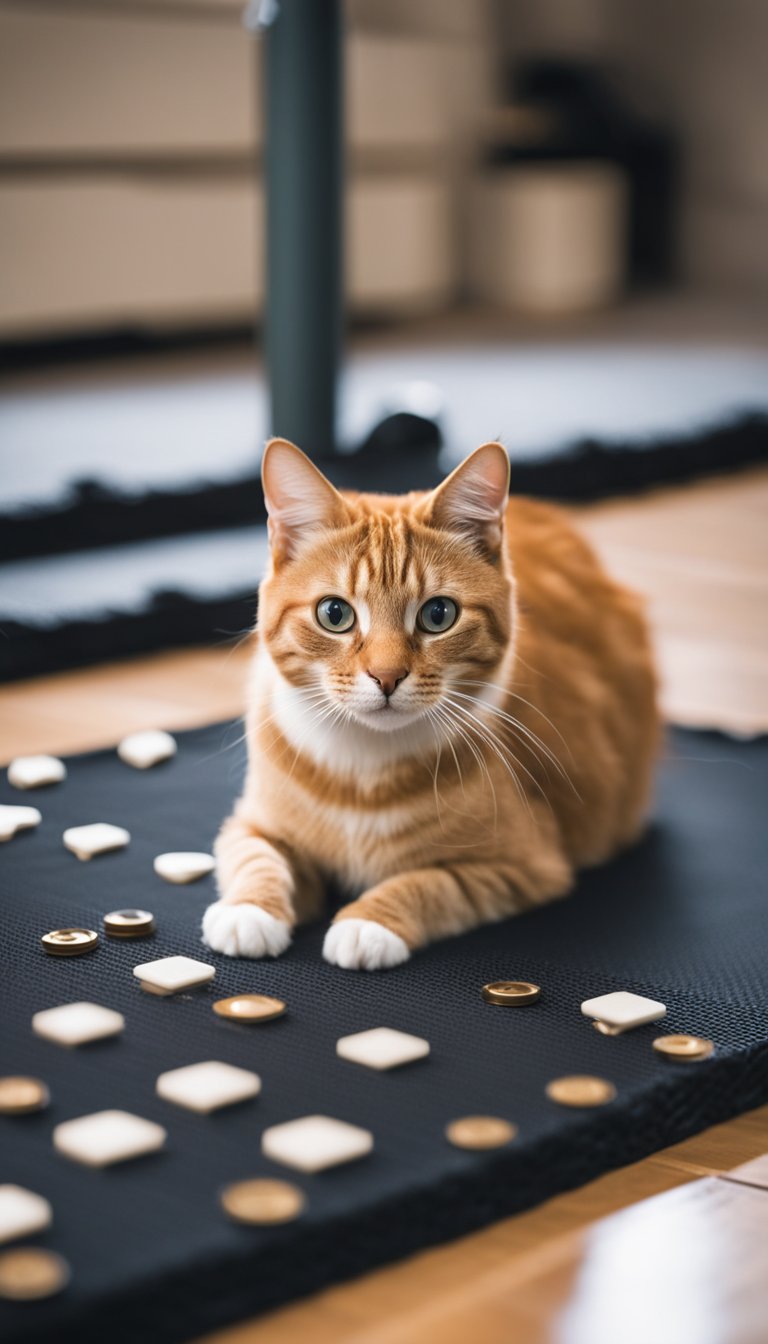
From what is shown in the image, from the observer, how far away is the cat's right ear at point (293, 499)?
64.6 inches

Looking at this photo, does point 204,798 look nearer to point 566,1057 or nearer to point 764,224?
point 566,1057

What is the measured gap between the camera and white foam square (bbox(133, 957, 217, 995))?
155 cm

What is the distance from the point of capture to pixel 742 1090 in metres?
1.43

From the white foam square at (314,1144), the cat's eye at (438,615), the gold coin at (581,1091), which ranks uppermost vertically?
the cat's eye at (438,615)

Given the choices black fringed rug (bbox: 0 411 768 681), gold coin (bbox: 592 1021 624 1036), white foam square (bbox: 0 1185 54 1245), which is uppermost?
black fringed rug (bbox: 0 411 768 681)

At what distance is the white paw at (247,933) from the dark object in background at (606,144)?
6418 mm

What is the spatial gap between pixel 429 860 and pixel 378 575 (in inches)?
11.8

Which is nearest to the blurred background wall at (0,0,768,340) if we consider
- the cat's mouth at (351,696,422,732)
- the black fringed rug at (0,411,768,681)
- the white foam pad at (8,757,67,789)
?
the black fringed rug at (0,411,768,681)

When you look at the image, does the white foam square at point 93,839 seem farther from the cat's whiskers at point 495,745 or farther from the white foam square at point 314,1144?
the white foam square at point 314,1144

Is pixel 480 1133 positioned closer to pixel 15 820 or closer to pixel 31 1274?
pixel 31 1274

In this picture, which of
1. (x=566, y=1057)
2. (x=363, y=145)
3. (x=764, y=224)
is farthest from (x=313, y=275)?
(x=764, y=224)

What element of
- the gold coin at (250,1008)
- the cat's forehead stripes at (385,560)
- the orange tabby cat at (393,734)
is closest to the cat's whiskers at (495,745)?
the orange tabby cat at (393,734)

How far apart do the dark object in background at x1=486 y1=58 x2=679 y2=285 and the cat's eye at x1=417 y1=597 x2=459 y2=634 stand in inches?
248

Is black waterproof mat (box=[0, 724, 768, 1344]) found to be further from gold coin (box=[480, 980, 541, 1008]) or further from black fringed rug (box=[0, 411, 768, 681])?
black fringed rug (box=[0, 411, 768, 681])
